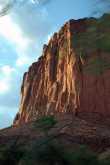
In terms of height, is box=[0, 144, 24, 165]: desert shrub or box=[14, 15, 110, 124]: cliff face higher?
box=[14, 15, 110, 124]: cliff face

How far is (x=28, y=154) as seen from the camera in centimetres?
3847

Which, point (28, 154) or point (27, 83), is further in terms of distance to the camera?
point (27, 83)

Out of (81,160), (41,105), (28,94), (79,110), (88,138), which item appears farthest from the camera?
(28,94)

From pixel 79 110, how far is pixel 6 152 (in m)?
30.4

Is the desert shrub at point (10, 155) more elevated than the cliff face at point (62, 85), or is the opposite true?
the cliff face at point (62, 85)

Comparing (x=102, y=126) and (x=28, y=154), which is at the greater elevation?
(x=102, y=126)

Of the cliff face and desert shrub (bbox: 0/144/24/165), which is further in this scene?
the cliff face

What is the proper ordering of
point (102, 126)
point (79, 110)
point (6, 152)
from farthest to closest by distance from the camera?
point (79, 110), point (102, 126), point (6, 152)

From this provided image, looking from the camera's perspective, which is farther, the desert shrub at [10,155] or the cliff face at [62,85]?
the cliff face at [62,85]

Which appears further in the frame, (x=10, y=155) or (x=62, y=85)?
(x=62, y=85)

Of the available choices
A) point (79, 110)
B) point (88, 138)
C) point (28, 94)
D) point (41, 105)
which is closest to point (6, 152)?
point (88, 138)

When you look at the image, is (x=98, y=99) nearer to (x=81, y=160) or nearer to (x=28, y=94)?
(x=28, y=94)

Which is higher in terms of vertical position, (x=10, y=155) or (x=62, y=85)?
(x=62, y=85)

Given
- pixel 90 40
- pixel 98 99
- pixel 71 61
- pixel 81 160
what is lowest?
pixel 81 160
